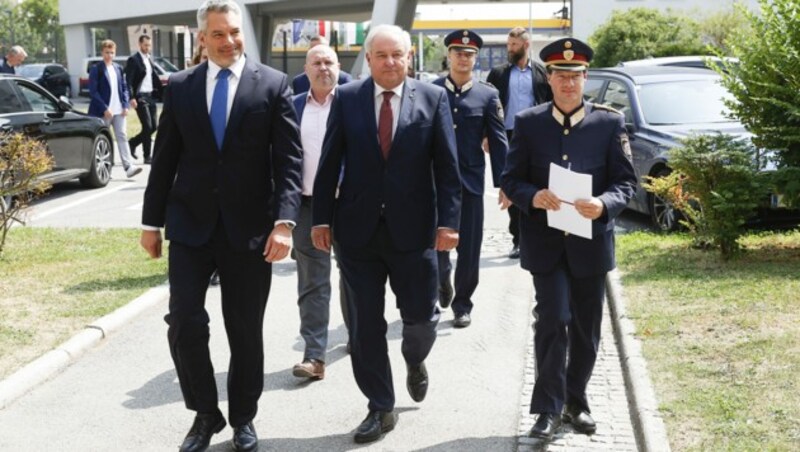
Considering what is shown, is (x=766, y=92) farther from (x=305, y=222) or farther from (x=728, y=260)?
(x=305, y=222)

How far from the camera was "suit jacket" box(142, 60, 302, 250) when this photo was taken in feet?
16.8

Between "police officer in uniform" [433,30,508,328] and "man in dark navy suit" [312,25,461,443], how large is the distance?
234 cm

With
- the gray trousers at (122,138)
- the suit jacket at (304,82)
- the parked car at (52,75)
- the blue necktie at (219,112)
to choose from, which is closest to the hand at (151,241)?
the blue necktie at (219,112)

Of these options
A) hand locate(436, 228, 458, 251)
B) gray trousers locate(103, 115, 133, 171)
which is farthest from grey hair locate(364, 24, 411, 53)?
gray trousers locate(103, 115, 133, 171)

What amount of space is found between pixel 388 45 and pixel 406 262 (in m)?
1.06

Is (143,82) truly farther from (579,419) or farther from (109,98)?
(579,419)

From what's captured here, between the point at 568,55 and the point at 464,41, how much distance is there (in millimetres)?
2930

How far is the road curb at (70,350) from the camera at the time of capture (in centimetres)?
643

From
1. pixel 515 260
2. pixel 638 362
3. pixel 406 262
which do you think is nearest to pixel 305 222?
pixel 406 262

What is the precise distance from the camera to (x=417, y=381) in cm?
589

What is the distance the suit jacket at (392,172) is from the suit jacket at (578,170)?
1.27 ft

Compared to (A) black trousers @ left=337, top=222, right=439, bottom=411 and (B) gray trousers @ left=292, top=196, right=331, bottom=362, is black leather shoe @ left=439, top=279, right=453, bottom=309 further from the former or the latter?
(A) black trousers @ left=337, top=222, right=439, bottom=411

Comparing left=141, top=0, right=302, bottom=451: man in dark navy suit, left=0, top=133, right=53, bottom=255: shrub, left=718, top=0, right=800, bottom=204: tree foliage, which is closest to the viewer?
left=141, top=0, right=302, bottom=451: man in dark navy suit

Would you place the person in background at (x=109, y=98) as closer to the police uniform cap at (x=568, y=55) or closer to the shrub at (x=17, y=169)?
the shrub at (x=17, y=169)
